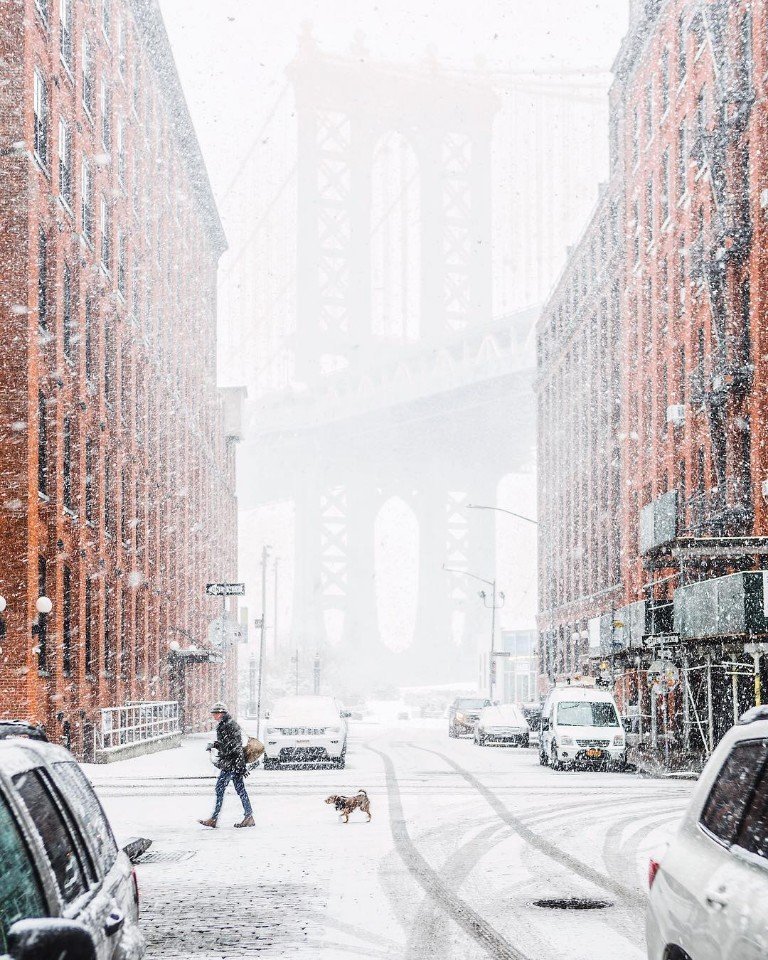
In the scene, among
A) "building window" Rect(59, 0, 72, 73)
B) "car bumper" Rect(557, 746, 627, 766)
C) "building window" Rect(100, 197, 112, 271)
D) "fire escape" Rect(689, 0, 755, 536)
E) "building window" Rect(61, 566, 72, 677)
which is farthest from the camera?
"building window" Rect(100, 197, 112, 271)

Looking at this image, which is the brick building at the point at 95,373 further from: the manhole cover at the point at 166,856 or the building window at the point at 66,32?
the manhole cover at the point at 166,856

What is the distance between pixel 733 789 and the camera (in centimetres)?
498

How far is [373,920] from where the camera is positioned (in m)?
9.40

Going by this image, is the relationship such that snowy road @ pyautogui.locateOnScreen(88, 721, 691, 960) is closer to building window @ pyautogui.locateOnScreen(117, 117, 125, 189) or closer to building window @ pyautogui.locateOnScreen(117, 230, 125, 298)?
building window @ pyautogui.locateOnScreen(117, 230, 125, 298)

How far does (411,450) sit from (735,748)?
114 m

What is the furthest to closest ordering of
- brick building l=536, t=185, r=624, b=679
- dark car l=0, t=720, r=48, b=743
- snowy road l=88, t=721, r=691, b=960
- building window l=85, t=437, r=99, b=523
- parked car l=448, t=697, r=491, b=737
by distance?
brick building l=536, t=185, r=624, b=679 → parked car l=448, t=697, r=491, b=737 → building window l=85, t=437, r=99, b=523 → snowy road l=88, t=721, r=691, b=960 → dark car l=0, t=720, r=48, b=743

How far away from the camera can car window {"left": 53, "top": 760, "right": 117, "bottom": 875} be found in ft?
15.7

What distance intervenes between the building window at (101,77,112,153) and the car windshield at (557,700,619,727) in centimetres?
2046

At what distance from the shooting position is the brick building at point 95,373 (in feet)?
91.1

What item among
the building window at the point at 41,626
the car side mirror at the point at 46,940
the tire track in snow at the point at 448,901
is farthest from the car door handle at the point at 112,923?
the building window at the point at 41,626

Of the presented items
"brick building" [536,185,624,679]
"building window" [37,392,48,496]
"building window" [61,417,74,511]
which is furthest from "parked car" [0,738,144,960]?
"brick building" [536,185,624,679]

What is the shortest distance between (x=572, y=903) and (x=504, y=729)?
30978 millimetres

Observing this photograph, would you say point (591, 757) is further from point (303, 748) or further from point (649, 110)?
point (649, 110)

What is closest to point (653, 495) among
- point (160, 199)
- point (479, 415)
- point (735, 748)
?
point (160, 199)
